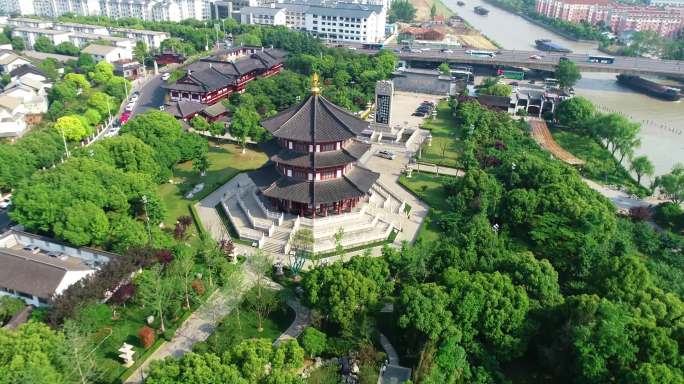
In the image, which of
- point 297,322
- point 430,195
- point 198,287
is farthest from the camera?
point 430,195

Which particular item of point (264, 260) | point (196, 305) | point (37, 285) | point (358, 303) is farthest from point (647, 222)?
point (37, 285)

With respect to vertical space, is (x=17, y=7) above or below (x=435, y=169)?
above

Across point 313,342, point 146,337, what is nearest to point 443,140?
point 313,342

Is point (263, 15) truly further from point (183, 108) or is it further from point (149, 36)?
point (183, 108)

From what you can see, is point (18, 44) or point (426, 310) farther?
point (18, 44)

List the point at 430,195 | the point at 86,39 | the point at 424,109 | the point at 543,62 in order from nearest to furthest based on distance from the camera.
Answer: the point at 430,195, the point at 424,109, the point at 543,62, the point at 86,39

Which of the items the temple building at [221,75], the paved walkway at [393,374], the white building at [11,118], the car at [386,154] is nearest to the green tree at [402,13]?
the temple building at [221,75]
